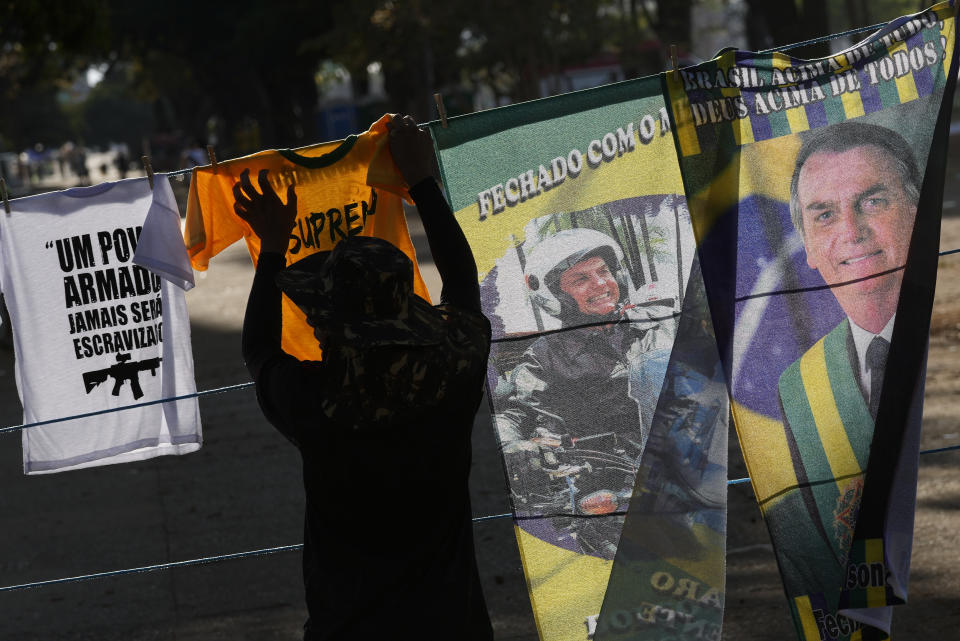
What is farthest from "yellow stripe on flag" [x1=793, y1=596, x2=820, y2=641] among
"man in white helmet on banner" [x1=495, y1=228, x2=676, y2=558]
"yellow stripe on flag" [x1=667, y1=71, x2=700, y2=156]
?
"yellow stripe on flag" [x1=667, y1=71, x2=700, y2=156]

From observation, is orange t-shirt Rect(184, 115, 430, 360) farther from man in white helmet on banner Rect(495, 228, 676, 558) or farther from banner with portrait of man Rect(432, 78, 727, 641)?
man in white helmet on banner Rect(495, 228, 676, 558)

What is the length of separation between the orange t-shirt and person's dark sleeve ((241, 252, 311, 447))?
0.63 meters

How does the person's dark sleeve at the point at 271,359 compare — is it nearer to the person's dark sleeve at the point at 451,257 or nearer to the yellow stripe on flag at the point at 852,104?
the person's dark sleeve at the point at 451,257

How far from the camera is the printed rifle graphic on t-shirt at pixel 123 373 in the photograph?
3.91m

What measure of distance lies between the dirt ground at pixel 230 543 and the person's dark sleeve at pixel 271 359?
258 centimetres

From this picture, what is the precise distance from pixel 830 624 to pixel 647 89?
1805 millimetres

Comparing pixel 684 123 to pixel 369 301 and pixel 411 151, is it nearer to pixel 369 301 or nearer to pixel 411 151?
pixel 411 151

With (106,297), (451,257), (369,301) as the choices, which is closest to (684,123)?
(451,257)

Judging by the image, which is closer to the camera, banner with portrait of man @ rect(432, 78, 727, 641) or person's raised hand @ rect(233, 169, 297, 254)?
person's raised hand @ rect(233, 169, 297, 254)

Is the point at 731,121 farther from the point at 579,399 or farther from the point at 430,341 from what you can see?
the point at 430,341

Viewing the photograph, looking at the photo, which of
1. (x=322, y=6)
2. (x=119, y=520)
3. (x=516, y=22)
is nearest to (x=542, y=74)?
(x=516, y=22)

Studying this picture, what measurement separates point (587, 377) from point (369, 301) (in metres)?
1.29

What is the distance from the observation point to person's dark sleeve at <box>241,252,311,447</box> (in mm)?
2705

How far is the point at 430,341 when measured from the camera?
2.62 m
